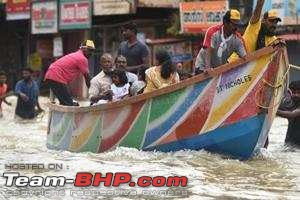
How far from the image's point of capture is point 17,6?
22.8 metres

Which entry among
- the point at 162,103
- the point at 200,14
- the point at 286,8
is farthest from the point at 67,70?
the point at 200,14

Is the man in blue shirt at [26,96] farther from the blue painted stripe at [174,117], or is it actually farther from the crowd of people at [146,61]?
the blue painted stripe at [174,117]

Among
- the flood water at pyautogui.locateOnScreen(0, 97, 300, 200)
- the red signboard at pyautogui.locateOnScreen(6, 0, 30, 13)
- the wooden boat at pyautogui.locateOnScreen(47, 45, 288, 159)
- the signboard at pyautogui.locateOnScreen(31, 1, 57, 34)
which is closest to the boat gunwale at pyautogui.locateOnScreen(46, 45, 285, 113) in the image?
the wooden boat at pyautogui.locateOnScreen(47, 45, 288, 159)

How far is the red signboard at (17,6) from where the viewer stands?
73.5 feet

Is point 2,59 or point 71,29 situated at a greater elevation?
point 71,29

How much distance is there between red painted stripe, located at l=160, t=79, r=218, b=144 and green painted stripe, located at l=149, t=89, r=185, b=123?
234mm

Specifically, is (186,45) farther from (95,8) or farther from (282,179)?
(282,179)

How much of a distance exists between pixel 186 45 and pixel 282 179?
1287cm

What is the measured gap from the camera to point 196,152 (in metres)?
7.26

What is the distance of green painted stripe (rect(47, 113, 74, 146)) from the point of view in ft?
27.9

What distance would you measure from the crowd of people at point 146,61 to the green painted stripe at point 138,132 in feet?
1.01

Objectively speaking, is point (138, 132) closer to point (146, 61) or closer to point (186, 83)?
point (186, 83)

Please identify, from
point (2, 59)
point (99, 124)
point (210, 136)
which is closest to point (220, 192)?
point (210, 136)

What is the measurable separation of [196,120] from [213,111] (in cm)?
22
